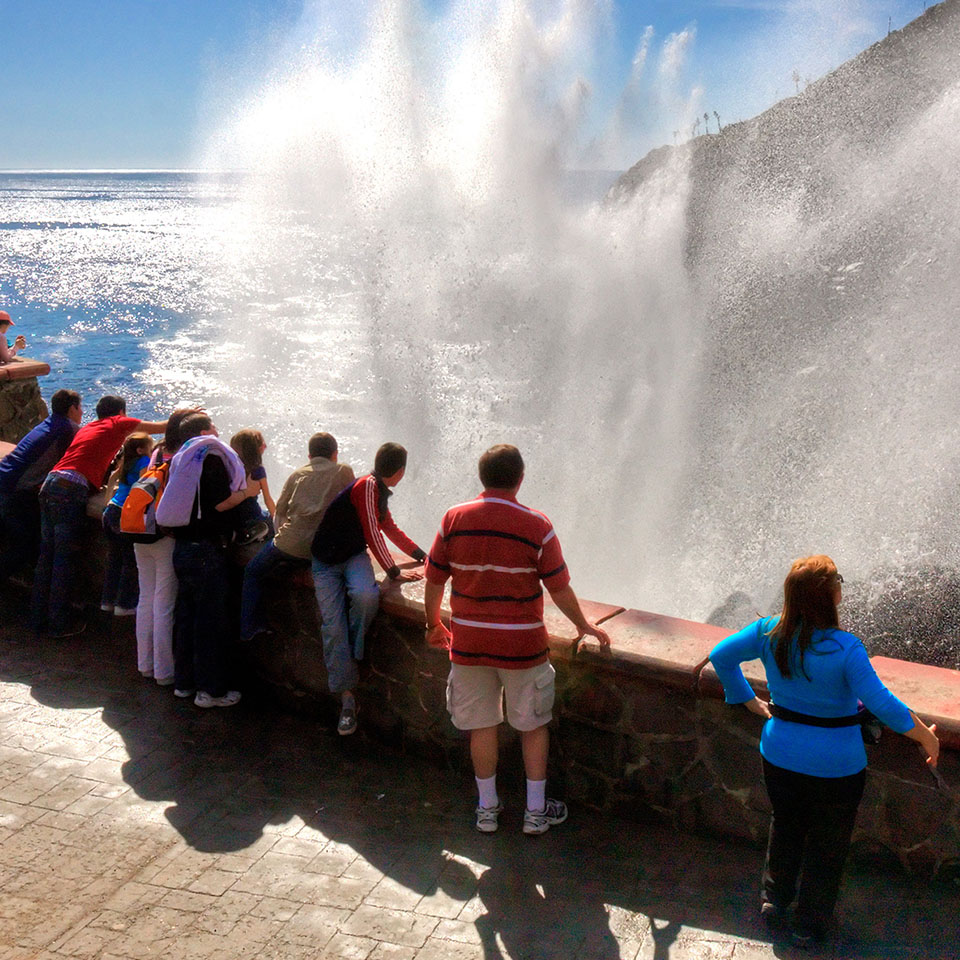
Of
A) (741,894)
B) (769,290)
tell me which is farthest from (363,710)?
(769,290)

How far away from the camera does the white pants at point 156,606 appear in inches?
202

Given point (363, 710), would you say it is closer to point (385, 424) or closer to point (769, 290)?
point (385, 424)

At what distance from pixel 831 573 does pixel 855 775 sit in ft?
2.18

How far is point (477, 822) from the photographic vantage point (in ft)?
13.2

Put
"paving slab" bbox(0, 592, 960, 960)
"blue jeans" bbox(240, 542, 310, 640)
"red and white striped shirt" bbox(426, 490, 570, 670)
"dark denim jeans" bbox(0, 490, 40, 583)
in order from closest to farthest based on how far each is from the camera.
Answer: "paving slab" bbox(0, 592, 960, 960) → "red and white striped shirt" bbox(426, 490, 570, 670) → "blue jeans" bbox(240, 542, 310, 640) → "dark denim jeans" bbox(0, 490, 40, 583)

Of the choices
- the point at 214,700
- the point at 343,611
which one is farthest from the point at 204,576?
the point at 343,611

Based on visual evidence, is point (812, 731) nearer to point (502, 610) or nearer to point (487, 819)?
point (502, 610)

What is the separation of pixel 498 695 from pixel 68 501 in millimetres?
3227

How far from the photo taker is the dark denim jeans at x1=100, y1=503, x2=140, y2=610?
18.2ft

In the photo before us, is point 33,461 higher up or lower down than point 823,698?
higher up

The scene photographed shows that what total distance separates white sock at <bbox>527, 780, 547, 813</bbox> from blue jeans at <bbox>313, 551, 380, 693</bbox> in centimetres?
105

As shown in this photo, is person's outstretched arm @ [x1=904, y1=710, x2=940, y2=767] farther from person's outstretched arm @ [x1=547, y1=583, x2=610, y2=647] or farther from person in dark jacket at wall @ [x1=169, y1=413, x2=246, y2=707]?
person in dark jacket at wall @ [x1=169, y1=413, x2=246, y2=707]

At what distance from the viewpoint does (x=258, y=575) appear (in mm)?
4863

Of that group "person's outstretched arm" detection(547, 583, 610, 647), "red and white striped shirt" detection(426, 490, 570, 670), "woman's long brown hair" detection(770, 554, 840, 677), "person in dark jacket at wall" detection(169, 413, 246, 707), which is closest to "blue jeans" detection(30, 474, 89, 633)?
"person in dark jacket at wall" detection(169, 413, 246, 707)
